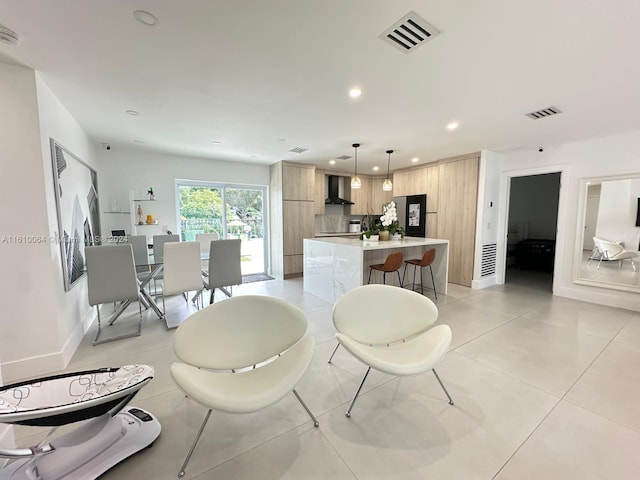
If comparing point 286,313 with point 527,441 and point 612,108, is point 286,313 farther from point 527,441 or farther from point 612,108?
point 612,108

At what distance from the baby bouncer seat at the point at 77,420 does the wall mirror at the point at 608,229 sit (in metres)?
6.01

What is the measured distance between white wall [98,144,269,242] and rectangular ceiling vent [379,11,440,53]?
457 centimetres

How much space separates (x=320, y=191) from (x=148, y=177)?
351cm

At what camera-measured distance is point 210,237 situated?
15.7 feet

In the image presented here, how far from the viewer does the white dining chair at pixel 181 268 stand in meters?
3.14

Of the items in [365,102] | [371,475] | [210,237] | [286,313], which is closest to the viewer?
[371,475]

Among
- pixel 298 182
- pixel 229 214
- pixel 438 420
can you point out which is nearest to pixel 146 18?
pixel 438 420

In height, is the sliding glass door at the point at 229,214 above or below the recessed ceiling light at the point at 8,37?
below

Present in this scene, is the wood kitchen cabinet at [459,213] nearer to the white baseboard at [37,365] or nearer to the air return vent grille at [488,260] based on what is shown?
the air return vent grille at [488,260]

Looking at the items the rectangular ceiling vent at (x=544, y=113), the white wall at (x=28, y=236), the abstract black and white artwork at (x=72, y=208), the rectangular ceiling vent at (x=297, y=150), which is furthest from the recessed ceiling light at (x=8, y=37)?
the rectangular ceiling vent at (x=544, y=113)

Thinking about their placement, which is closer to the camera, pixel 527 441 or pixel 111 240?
pixel 527 441

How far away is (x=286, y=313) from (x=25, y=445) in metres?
1.73

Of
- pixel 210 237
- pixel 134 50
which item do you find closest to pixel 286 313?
pixel 134 50

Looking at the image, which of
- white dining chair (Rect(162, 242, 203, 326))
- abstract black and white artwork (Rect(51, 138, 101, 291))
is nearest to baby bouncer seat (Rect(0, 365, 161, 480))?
abstract black and white artwork (Rect(51, 138, 101, 291))
